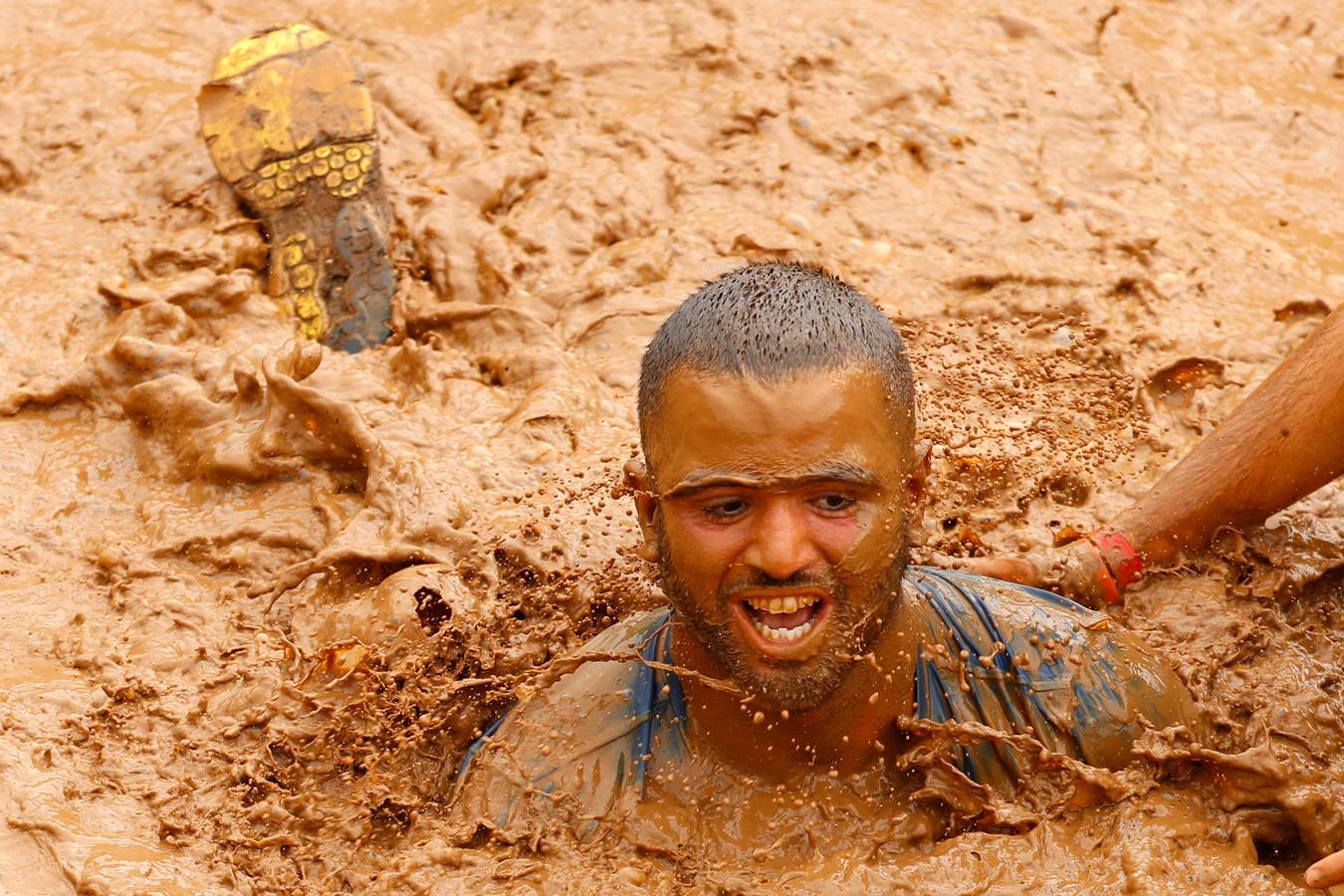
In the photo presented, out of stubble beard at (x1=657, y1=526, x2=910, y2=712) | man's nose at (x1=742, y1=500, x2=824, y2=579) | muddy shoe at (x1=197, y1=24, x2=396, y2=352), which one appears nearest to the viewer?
man's nose at (x1=742, y1=500, x2=824, y2=579)

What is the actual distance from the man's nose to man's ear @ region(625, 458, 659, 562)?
33cm

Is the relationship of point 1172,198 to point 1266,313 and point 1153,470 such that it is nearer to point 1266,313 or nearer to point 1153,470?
point 1266,313

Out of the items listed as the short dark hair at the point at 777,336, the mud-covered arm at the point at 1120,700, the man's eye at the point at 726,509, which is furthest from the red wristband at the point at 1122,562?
the man's eye at the point at 726,509

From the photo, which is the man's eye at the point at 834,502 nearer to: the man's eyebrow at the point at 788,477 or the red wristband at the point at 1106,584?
the man's eyebrow at the point at 788,477

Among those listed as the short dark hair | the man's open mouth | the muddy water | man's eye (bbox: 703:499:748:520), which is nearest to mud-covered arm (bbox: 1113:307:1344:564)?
the muddy water

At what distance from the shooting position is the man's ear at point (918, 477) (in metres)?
3.45

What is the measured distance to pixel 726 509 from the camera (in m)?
3.24

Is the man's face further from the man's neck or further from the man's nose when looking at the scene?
the man's neck

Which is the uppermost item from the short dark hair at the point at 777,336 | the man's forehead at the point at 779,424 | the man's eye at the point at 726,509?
the short dark hair at the point at 777,336

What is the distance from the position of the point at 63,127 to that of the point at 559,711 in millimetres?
3464

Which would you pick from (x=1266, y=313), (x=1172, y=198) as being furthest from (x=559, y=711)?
(x=1172, y=198)

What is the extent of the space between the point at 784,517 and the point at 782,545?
0.19 ft

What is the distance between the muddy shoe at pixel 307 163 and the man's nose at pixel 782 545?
2573 mm

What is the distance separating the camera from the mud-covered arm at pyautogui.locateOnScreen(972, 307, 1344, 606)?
4.23 meters
